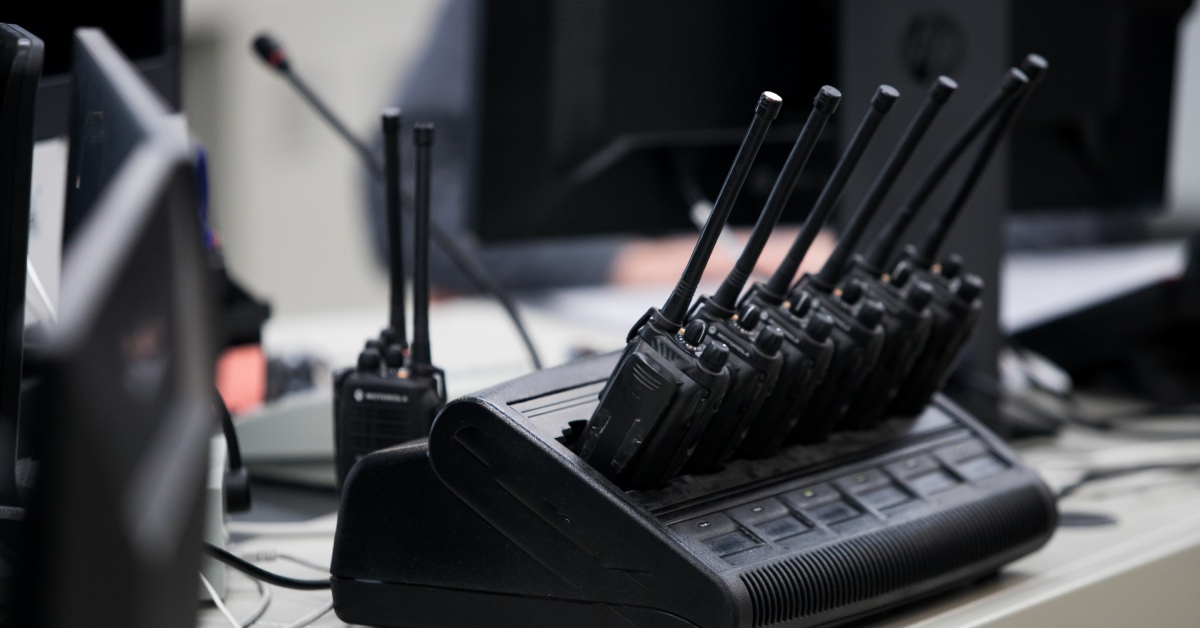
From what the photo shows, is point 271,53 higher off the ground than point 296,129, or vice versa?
point 271,53

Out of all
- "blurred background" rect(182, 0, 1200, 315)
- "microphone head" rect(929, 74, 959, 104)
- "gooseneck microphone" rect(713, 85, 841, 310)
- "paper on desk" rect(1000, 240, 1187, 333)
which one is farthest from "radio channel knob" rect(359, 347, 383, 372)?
"blurred background" rect(182, 0, 1200, 315)

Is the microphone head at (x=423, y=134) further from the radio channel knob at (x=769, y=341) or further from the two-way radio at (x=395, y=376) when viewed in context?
the radio channel knob at (x=769, y=341)

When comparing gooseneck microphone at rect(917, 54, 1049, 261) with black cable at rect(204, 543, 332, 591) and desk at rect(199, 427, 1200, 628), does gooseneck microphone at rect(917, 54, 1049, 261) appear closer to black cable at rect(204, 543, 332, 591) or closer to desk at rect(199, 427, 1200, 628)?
desk at rect(199, 427, 1200, 628)

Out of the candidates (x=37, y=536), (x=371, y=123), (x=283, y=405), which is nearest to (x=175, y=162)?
(x=37, y=536)

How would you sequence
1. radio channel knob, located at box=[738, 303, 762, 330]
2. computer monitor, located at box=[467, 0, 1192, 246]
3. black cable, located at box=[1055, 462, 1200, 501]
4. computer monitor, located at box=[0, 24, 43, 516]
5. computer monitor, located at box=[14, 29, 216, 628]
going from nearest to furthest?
computer monitor, located at box=[14, 29, 216, 628], computer monitor, located at box=[0, 24, 43, 516], radio channel knob, located at box=[738, 303, 762, 330], black cable, located at box=[1055, 462, 1200, 501], computer monitor, located at box=[467, 0, 1192, 246]

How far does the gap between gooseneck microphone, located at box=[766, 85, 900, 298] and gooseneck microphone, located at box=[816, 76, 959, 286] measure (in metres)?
0.03

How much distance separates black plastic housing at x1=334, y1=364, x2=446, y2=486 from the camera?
2.20 feet

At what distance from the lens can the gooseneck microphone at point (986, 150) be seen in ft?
2.23

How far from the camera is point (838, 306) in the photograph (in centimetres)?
67

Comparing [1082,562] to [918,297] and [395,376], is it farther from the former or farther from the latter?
[395,376]

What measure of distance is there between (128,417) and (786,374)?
0.40 metres

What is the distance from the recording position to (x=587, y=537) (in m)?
0.53

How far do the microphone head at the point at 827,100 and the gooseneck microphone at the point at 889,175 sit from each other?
0.11 meters

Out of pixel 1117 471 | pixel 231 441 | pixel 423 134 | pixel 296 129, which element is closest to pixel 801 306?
pixel 423 134
